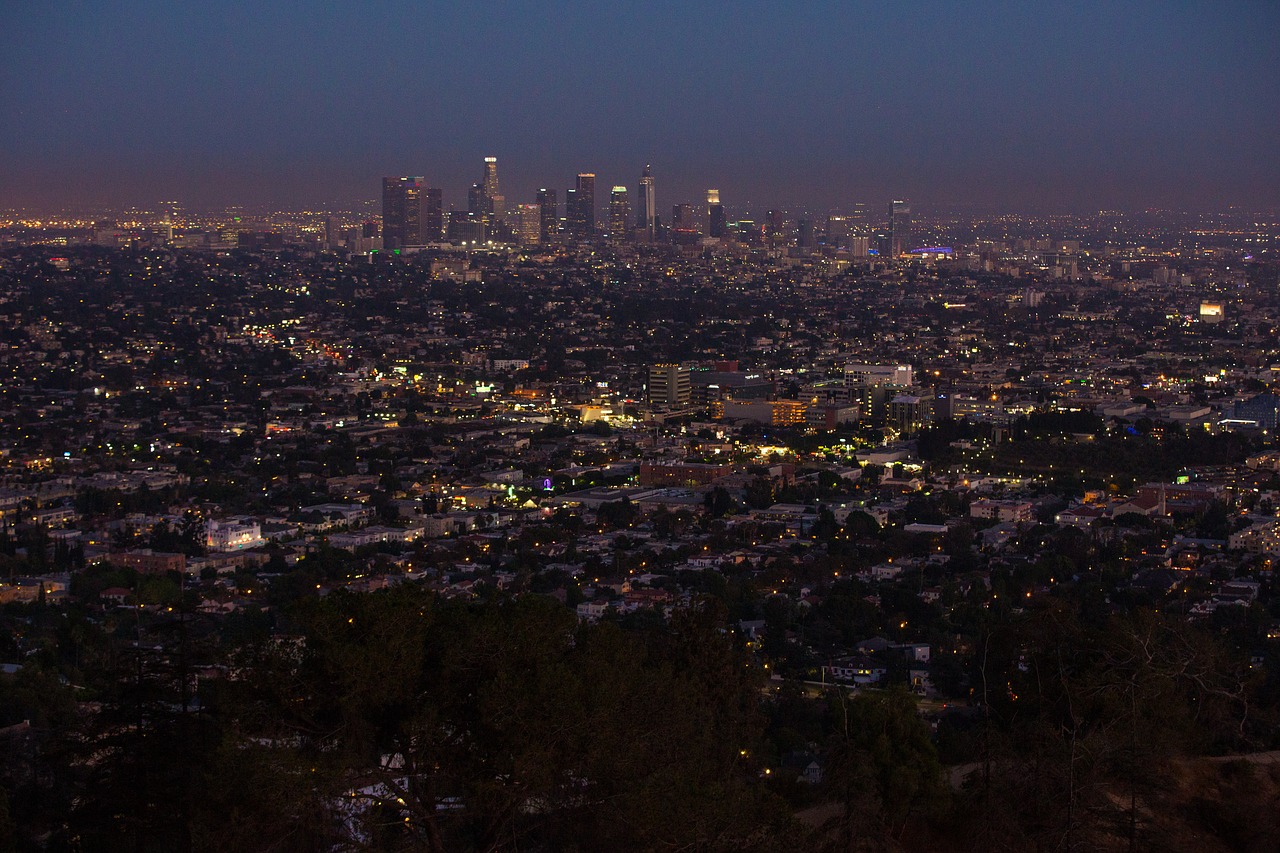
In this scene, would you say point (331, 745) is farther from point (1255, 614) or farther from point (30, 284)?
point (30, 284)

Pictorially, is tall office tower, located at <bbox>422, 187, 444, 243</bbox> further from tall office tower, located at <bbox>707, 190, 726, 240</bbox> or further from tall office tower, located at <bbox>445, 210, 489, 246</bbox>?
tall office tower, located at <bbox>707, 190, 726, 240</bbox>

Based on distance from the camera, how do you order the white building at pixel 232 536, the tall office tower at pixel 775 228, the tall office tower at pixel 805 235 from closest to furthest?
the white building at pixel 232 536
the tall office tower at pixel 775 228
the tall office tower at pixel 805 235

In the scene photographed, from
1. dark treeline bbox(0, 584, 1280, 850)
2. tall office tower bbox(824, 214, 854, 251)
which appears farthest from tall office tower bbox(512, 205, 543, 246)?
dark treeline bbox(0, 584, 1280, 850)

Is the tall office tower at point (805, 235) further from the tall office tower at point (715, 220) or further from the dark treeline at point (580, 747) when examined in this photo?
the dark treeline at point (580, 747)

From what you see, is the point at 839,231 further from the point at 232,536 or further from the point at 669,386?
the point at 232,536

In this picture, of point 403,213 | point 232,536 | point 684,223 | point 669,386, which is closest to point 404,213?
point 403,213

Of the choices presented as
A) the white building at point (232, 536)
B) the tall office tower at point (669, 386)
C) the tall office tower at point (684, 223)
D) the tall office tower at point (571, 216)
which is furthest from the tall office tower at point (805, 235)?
the white building at point (232, 536)

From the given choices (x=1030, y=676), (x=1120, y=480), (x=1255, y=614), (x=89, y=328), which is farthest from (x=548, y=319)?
(x=1030, y=676)
